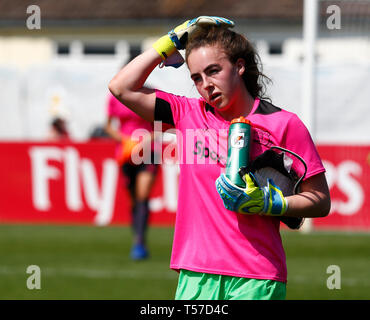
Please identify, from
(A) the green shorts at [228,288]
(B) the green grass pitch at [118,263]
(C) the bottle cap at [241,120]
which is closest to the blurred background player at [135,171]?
(B) the green grass pitch at [118,263]

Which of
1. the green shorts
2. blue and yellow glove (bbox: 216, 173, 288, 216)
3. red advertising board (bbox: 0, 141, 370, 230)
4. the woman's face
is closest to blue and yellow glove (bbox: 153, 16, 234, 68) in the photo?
the woman's face

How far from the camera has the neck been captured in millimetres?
4152

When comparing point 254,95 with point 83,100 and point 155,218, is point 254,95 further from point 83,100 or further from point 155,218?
point 83,100

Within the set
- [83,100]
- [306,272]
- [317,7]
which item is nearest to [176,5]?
[83,100]

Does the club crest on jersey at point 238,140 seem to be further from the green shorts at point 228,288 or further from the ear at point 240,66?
the green shorts at point 228,288

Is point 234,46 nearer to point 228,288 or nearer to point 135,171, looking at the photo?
point 228,288

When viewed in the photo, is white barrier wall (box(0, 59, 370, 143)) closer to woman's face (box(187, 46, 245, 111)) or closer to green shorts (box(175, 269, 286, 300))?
woman's face (box(187, 46, 245, 111))

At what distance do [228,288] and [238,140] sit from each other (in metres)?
0.68

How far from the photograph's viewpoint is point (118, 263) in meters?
10.2

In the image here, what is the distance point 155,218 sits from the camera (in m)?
14.0

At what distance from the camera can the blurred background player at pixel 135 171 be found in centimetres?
1040

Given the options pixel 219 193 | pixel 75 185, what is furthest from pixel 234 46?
pixel 75 185

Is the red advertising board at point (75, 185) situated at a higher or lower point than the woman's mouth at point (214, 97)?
lower

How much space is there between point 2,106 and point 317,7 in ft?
20.4
